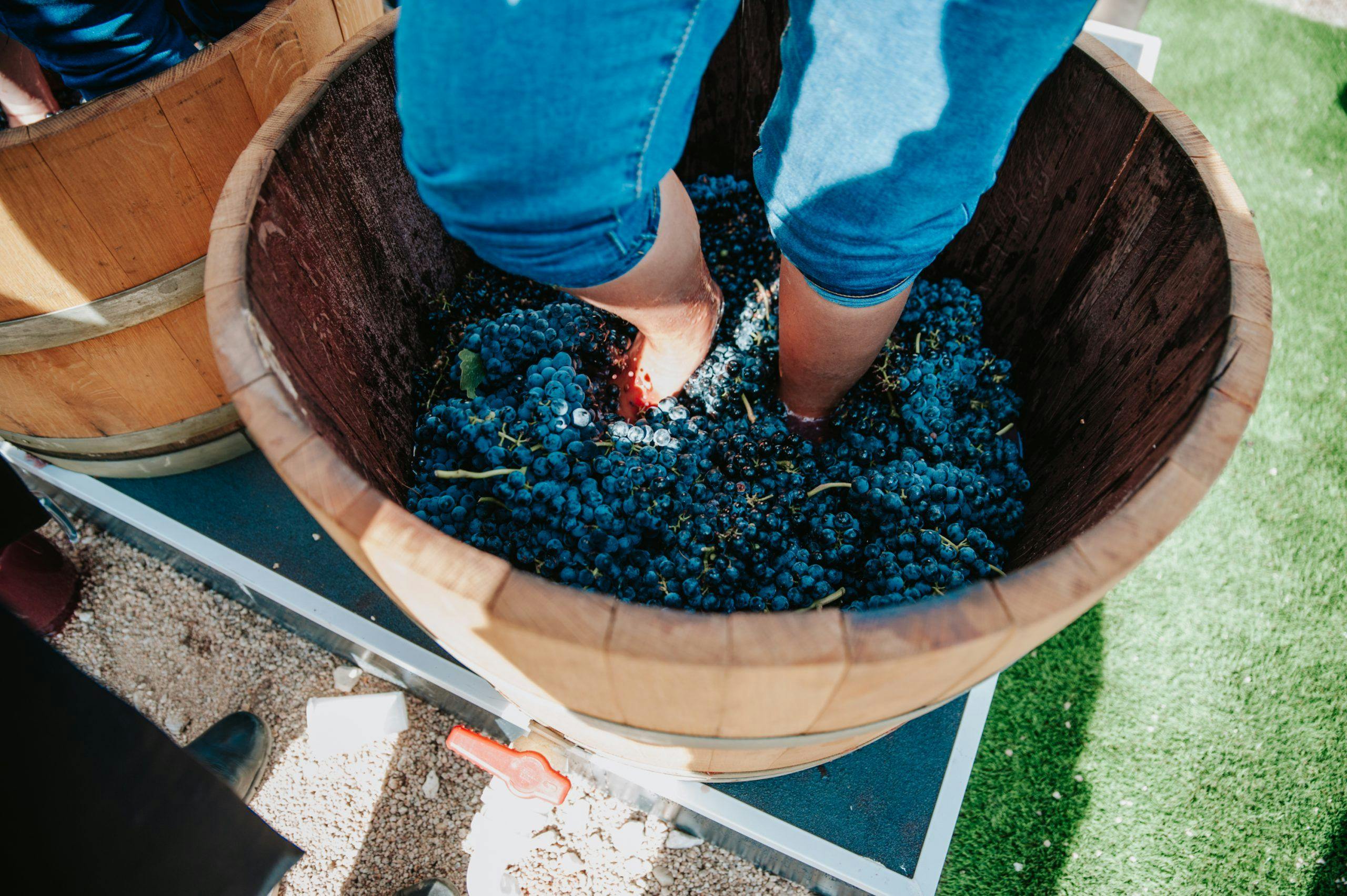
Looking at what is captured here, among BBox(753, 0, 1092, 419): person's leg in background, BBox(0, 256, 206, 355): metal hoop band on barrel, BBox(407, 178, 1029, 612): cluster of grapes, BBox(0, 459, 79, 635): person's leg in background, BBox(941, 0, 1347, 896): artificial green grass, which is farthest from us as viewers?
BBox(0, 459, 79, 635): person's leg in background

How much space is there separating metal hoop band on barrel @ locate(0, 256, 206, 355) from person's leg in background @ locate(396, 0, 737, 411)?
75 centimetres

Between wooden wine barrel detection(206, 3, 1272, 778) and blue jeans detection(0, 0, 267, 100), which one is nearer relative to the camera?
wooden wine barrel detection(206, 3, 1272, 778)

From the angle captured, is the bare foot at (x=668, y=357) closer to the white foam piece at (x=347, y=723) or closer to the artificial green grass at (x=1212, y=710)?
the white foam piece at (x=347, y=723)

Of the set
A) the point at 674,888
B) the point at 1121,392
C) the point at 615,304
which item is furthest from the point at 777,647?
the point at 674,888

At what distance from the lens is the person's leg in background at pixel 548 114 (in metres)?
0.61

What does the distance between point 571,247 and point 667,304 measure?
1.14 feet

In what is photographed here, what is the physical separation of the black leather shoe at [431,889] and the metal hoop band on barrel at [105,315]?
106cm

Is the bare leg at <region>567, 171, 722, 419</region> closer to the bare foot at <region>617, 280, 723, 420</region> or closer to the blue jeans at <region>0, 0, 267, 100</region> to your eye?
the bare foot at <region>617, 280, 723, 420</region>

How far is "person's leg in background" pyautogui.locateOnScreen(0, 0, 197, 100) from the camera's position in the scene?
3.87 feet

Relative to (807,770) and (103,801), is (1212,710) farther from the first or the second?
(103,801)

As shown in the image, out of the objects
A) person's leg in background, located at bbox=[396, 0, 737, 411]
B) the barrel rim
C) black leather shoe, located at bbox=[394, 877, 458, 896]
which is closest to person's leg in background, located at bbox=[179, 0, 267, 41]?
the barrel rim

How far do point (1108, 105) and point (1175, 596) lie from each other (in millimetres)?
1059

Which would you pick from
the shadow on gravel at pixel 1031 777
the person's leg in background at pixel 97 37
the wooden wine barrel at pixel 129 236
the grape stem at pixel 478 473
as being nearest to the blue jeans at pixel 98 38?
the person's leg in background at pixel 97 37

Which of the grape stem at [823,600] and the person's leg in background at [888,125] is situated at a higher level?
the person's leg in background at [888,125]
